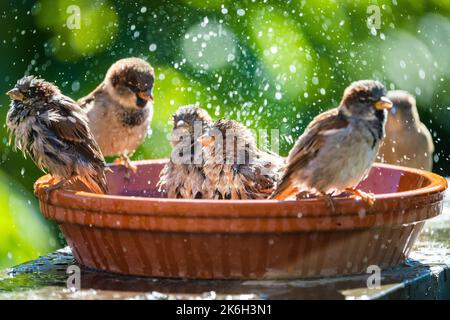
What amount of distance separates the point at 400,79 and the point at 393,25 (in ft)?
2.02

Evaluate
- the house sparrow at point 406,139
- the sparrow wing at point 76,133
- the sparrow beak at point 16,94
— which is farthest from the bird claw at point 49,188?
the house sparrow at point 406,139

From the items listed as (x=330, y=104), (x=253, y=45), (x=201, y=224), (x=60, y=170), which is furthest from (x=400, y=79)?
(x=201, y=224)

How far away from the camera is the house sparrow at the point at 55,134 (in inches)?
158

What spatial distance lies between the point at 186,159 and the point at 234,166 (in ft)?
0.75

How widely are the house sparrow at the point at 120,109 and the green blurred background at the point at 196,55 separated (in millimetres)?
82

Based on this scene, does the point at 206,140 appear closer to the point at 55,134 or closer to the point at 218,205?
the point at 55,134

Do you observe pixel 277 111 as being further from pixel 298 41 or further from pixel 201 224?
pixel 201 224

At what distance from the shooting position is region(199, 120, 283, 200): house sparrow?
13.2 feet

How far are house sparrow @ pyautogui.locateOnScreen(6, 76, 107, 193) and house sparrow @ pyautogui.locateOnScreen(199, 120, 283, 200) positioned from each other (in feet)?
1.34

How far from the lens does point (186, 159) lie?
4.18 metres
